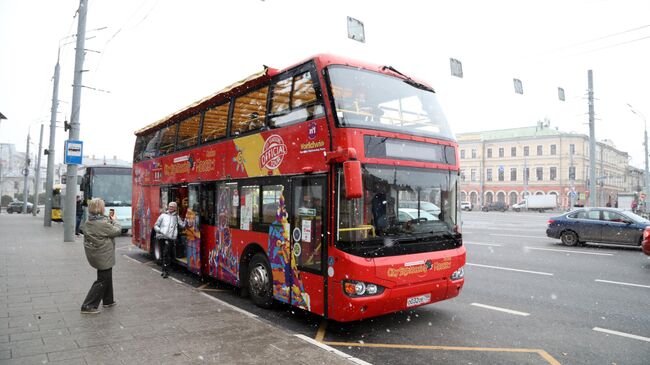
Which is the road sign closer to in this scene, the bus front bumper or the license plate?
the bus front bumper

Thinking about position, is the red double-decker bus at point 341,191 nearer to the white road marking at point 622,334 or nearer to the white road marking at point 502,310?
the white road marking at point 502,310

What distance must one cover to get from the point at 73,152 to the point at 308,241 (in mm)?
13704

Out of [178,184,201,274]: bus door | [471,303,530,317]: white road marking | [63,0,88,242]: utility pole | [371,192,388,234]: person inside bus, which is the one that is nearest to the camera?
[371,192,388,234]: person inside bus

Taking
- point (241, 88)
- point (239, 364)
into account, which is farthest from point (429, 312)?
point (241, 88)

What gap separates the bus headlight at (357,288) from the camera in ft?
18.3

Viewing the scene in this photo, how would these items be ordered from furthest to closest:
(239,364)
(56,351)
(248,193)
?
(248,193) < (56,351) < (239,364)

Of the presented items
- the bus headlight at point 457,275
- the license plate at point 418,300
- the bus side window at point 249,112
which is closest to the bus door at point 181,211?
the bus side window at point 249,112

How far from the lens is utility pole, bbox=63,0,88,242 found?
1644cm

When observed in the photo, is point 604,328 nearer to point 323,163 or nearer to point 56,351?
point 323,163

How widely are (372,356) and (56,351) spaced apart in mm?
3629

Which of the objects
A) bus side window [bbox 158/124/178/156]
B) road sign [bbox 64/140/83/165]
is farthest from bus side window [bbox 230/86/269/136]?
road sign [bbox 64/140/83/165]

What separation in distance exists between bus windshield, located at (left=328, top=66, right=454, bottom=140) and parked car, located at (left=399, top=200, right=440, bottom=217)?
104 cm

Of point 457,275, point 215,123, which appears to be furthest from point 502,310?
point 215,123

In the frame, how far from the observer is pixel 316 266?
240 inches
